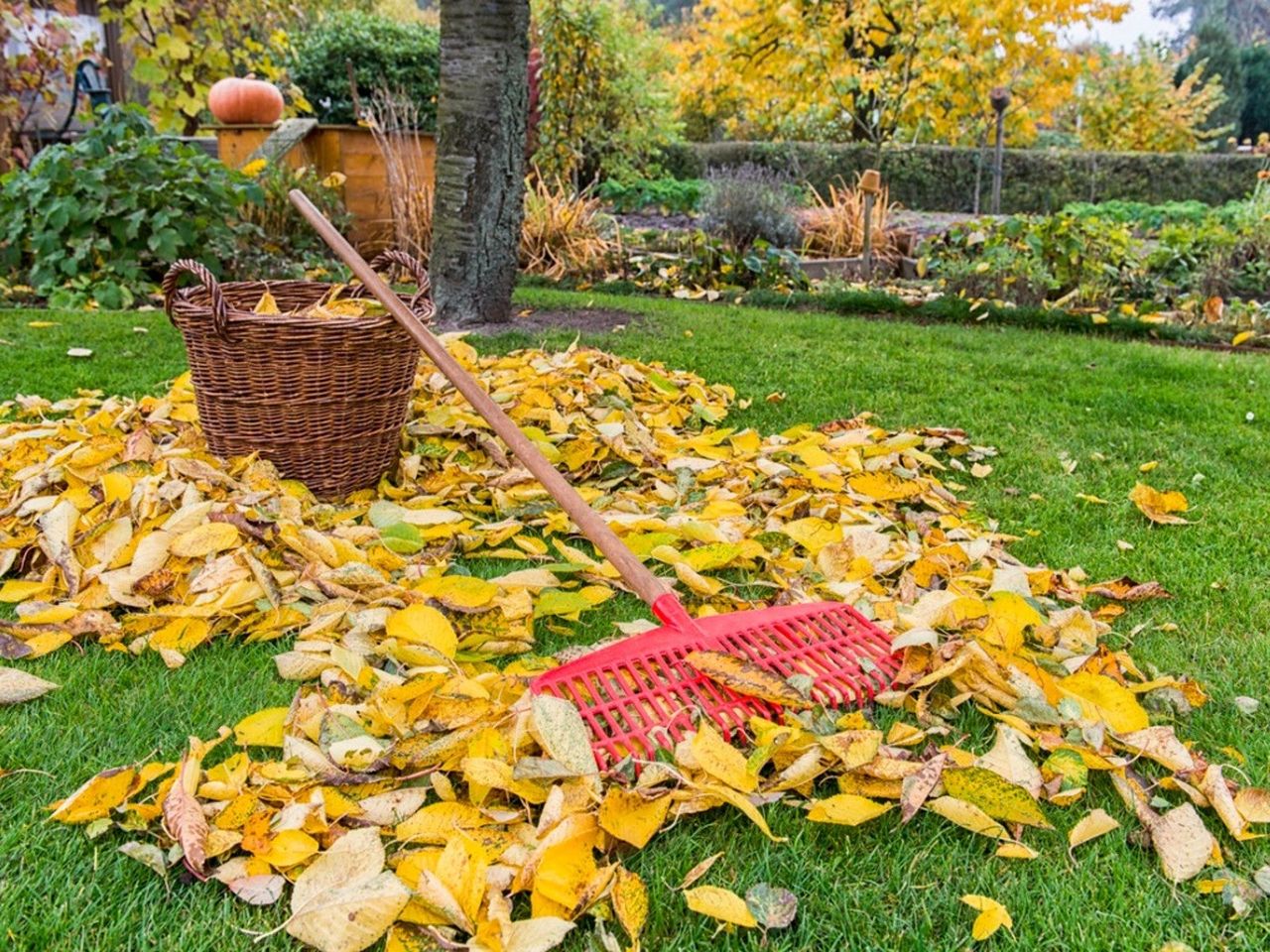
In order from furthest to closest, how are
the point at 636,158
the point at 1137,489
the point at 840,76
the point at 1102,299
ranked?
the point at 840,76, the point at 636,158, the point at 1102,299, the point at 1137,489

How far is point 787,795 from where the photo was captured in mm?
1343

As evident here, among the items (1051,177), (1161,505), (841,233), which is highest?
(1051,177)

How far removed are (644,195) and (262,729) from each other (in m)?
8.40

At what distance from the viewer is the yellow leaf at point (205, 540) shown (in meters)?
1.87

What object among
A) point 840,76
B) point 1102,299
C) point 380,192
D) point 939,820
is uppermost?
point 840,76

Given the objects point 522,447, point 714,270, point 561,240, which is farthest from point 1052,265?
point 522,447

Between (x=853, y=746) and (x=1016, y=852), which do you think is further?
(x=853, y=746)

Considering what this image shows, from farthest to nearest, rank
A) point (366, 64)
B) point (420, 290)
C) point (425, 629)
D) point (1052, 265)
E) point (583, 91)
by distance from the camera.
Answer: point (366, 64)
point (583, 91)
point (1052, 265)
point (420, 290)
point (425, 629)

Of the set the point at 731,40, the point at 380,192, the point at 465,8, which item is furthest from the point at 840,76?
the point at 465,8

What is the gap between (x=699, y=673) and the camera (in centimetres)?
150

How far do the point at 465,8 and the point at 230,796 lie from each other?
3424mm

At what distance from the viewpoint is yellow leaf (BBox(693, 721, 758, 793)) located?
1.27 meters

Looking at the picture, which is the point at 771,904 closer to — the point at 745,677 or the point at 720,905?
the point at 720,905

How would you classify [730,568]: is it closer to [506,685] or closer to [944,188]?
[506,685]
